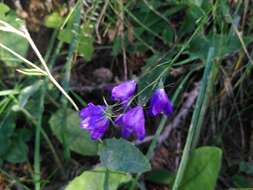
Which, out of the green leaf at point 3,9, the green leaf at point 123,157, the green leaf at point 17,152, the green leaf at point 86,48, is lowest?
the green leaf at point 17,152

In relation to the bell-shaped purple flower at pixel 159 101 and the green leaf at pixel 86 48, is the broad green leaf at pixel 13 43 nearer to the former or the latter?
the green leaf at pixel 86 48

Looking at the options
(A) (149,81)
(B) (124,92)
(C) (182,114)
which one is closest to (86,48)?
(C) (182,114)

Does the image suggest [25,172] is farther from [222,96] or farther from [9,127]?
[222,96]

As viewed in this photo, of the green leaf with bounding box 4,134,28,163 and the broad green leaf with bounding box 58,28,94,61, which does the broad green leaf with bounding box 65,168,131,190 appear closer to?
the green leaf with bounding box 4,134,28,163

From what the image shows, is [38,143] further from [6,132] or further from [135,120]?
[135,120]

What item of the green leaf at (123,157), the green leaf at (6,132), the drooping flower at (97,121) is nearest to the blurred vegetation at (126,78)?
Result: the green leaf at (6,132)

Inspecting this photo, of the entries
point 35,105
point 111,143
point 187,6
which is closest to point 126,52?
point 187,6
